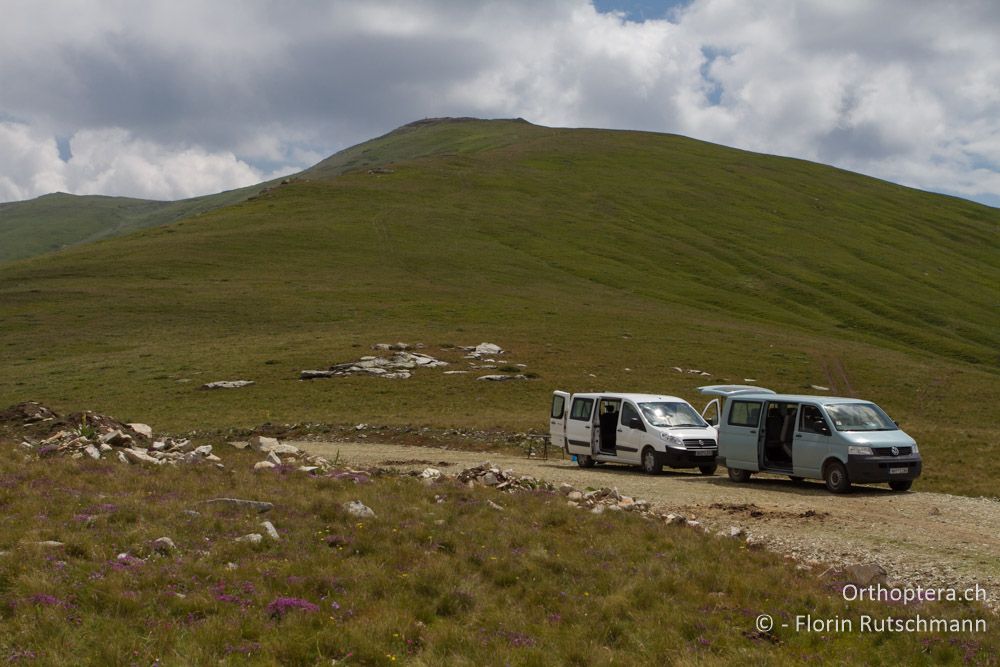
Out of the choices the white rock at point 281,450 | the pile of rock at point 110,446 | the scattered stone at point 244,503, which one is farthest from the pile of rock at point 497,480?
the pile of rock at point 110,446

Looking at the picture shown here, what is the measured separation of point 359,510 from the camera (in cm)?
1414

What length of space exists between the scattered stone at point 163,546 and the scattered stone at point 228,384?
124 feet

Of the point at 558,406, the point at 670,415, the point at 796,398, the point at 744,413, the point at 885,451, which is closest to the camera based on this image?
the point at 885,451

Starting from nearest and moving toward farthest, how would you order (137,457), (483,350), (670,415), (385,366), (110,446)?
(137,457) → (110,446) → (670,415) → (385,366) → (483,350)

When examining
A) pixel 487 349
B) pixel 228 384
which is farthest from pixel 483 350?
pixel 228 384

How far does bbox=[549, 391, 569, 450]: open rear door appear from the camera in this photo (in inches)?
1166

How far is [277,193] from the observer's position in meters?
138

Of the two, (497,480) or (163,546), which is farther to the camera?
(497,480)

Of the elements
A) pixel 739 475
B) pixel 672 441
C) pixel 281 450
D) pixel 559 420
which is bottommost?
pixel 739 475

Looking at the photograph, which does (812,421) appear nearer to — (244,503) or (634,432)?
(634,432)

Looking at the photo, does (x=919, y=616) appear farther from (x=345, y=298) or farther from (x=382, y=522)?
(x=345, y=298)

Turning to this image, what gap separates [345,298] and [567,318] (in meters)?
22.5

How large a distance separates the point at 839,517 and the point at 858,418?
229 inches

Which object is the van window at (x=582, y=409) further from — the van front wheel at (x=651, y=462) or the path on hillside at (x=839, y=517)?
the van front wheel at (x=651, y=462)
